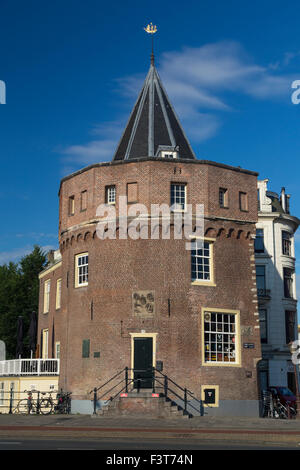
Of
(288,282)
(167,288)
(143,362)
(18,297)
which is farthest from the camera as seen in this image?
(18,297)

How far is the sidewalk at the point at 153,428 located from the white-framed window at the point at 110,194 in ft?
34.6

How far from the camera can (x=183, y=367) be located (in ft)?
85.9

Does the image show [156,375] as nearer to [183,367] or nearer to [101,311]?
[183,367]

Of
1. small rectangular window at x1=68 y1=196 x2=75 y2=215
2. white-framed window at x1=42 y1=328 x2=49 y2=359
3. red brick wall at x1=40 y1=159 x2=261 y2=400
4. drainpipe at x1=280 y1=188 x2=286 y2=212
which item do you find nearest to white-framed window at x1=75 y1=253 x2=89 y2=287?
red brick wall at x1=40 y1=159 x2=261 y2=400

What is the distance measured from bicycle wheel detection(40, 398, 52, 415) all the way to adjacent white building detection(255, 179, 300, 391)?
60.1ft

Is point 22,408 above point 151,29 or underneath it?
underneath

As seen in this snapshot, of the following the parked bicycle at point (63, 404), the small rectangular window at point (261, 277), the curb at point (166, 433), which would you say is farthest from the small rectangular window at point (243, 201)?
the small rectangular window at point (261, 277)

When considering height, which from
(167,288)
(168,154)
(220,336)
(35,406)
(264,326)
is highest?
(168,154)

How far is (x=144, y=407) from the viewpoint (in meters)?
23.7

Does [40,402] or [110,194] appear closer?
[40,402]

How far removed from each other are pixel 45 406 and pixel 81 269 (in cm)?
711

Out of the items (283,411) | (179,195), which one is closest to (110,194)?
(179,195)

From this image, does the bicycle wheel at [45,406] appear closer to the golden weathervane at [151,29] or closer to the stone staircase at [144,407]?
the stone staircase at [144,407]

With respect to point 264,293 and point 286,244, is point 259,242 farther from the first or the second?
point 264,293
